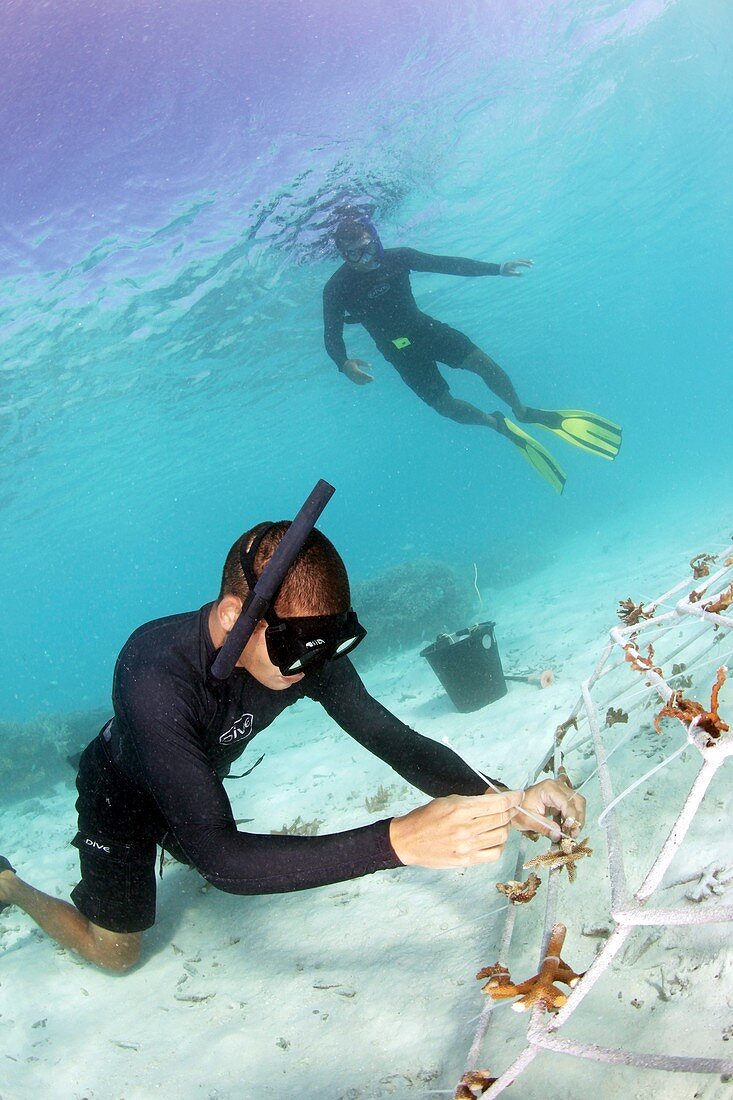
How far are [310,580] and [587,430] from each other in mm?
8122

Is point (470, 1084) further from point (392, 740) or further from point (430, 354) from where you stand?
point (430, 354)

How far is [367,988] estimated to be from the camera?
3.14m

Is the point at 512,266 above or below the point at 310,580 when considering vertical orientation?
below

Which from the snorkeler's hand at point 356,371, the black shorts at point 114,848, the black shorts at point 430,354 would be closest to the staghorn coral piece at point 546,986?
the black shorts at point 114,848

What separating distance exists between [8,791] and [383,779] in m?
10.5

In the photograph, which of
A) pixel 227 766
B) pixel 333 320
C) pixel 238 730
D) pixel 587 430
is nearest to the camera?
pixel 238 730

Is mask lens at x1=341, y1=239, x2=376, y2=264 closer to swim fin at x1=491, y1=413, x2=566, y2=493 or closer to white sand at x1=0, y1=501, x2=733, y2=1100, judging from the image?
swim fin at x1=491, y1=413, x2=566, y2=493

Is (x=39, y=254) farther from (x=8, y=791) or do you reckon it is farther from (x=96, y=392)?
(x=8, y=791)

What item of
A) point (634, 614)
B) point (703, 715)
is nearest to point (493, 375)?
point (634, 614)

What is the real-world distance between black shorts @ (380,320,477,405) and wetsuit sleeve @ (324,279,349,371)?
1.21 metres

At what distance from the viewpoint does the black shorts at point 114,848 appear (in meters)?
3.68

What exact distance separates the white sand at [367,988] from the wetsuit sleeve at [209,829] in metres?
0.96

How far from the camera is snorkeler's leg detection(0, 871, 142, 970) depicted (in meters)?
3.97

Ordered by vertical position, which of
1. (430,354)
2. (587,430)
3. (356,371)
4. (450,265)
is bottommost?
(587,430)
